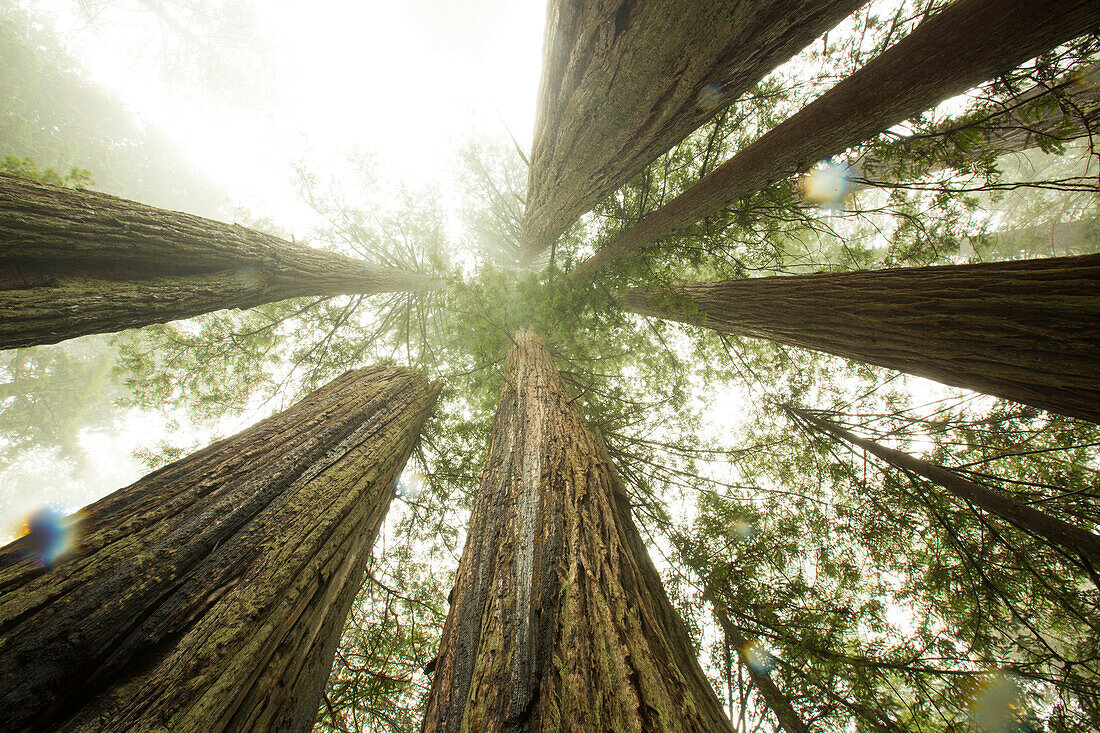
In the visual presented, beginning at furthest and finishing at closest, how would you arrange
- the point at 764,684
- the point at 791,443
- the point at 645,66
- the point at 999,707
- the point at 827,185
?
the point at 791,443 → the point at 827,185 → the point at 764,684 → the point at 999,707 → the point at 645,66

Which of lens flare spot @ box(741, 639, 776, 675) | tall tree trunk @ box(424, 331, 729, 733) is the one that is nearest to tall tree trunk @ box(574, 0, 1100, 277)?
tall tree trunk @ box(424, 331, 729, 733)

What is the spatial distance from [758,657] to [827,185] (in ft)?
15.7

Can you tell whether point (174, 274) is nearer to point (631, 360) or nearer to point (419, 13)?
point (631, 360)

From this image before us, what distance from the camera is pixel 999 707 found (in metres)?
3.08

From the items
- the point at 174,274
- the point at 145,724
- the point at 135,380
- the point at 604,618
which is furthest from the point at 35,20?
the point at 604,618

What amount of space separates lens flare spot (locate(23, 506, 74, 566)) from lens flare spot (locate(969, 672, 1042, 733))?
5.92 metres

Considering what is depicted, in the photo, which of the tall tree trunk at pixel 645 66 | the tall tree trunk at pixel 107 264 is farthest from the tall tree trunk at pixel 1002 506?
the tall tree trunk at pixel 107 264

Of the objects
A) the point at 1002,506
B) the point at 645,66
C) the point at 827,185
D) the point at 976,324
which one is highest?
the point at 827,185

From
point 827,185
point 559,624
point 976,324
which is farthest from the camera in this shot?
point 827,185

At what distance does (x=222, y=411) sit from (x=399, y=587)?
3.82 meters

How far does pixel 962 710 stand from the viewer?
2963mm

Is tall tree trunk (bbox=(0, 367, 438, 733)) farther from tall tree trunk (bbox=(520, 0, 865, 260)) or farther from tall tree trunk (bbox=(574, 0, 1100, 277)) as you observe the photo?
tall tree trunk (bbox=(574, 0, 1100, 277))

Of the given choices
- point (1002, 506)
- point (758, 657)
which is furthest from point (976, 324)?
point (758, 657)

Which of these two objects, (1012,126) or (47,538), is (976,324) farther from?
(47,538)
